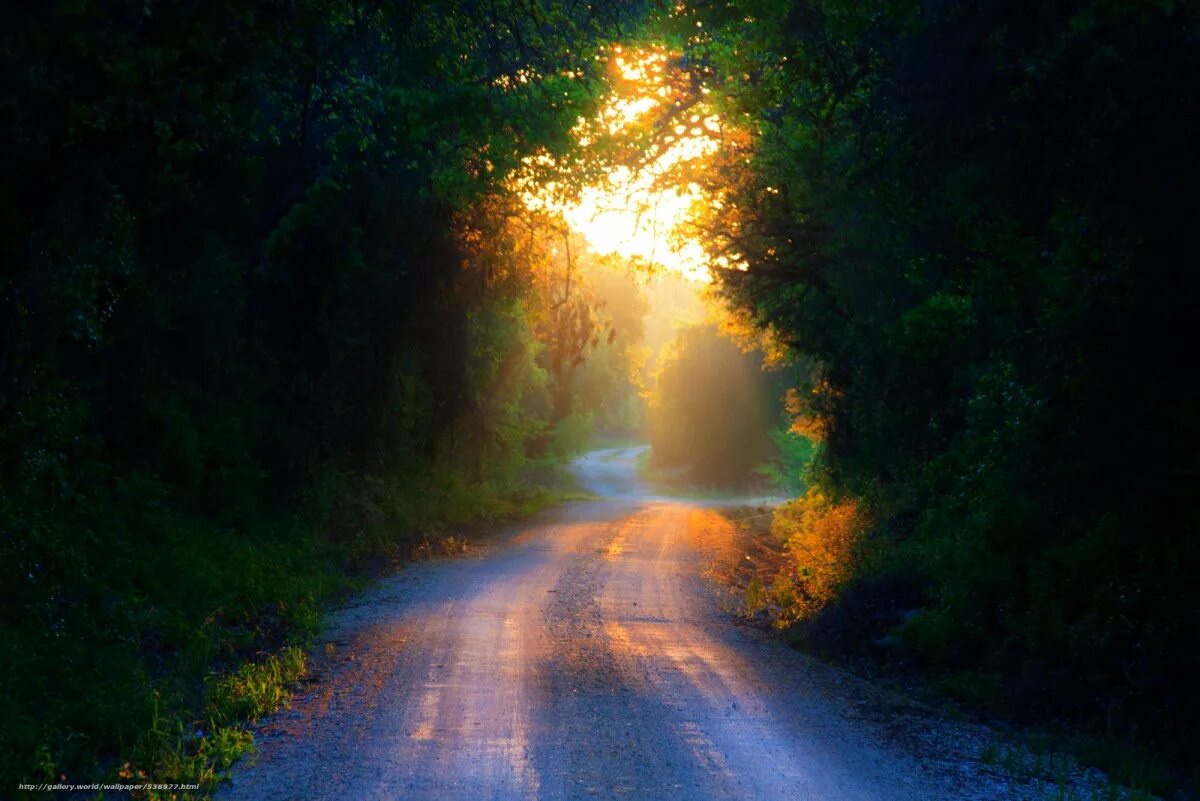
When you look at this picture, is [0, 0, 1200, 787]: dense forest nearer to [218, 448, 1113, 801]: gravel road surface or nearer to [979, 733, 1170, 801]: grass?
[979, 733, 1170, 801]: grass

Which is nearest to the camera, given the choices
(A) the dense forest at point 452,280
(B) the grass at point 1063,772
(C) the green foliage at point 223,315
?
(B) the grass at point 1063,772

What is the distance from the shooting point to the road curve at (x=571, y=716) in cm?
662

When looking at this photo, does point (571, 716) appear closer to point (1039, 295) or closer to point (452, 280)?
point (1039, 295)

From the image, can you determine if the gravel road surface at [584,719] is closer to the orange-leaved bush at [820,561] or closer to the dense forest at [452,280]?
the dense forest at [452,280]

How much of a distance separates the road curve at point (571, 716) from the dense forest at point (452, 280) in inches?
30.6

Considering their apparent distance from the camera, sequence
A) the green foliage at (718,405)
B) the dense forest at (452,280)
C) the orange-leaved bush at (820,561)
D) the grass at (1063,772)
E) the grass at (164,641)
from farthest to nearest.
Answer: the green foliage at (718,405) < the orange-leaved bush at (820,561) < the dense forest at (452,280) < the grass at (1063,772) < the grass at (164,641)

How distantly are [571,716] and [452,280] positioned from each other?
1476 cm

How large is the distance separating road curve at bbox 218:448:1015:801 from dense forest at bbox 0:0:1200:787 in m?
0.78

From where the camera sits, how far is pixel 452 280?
858 inches

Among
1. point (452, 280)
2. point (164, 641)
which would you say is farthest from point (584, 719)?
point (452, 280)

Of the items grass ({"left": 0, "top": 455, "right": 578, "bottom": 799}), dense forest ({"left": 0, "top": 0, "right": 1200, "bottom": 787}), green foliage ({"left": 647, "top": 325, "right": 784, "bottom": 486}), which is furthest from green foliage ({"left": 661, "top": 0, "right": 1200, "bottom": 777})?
green foliage ({"left": 647, "top": 325, "right": 784, "bottom": 486})

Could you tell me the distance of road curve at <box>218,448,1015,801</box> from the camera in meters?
6.62

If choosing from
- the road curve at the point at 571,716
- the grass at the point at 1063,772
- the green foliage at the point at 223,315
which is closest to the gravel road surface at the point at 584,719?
the road curve at the point at 571,716

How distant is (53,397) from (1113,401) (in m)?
9.50
